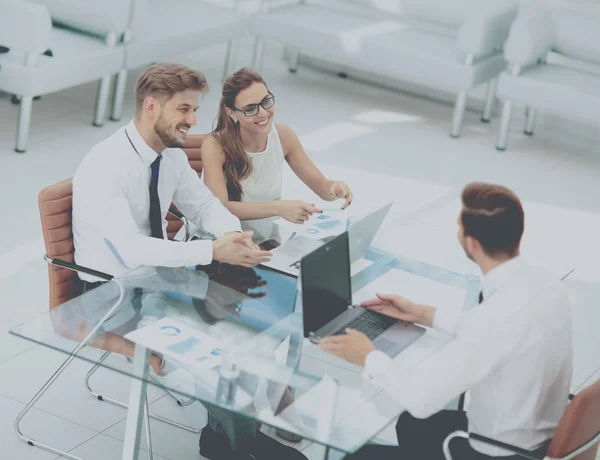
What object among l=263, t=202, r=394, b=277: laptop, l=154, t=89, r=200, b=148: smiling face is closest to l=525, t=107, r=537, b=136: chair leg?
l=263, t=202, r=394, b=277: laptop

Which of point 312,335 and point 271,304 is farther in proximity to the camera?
point 271,304

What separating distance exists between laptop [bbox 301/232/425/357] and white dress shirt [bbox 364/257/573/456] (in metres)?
0.23

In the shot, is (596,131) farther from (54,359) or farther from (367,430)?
(367,430)

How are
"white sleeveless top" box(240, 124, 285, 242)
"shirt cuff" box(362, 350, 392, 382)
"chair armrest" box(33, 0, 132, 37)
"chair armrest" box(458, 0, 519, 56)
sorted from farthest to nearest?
"chair armrest" box(458, 0, 519, 56)
"chair armrest" box(33, 0, 132, 37)
"white sleeveless top" box(240, 124, 285, 242)
"shirt cuff" box(362, 350, 392, 382)

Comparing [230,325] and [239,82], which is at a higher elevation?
[239,82]

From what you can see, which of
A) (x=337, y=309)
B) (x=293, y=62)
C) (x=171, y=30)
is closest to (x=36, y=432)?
(x=337, y=309)

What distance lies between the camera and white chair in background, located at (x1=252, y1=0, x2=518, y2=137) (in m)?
6.82

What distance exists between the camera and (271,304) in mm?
2797

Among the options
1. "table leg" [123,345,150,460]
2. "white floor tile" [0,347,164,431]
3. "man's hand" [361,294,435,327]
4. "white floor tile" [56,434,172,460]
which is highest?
"man's hand" [361,294,435,327]

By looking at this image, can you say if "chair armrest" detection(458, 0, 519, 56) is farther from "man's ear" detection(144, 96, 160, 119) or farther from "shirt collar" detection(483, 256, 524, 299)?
"shirt collar" detection(483, 256, 524, 299)

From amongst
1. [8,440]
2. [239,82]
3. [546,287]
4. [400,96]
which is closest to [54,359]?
[8,440]

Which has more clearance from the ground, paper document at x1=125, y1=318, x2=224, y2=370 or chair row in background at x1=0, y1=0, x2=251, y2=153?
paper document at x1=125, y1=318, x2=224, y2=370

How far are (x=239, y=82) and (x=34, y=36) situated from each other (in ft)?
7.73

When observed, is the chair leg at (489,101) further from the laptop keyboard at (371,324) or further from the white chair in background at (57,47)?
the laptop keyboard at (371,324)
